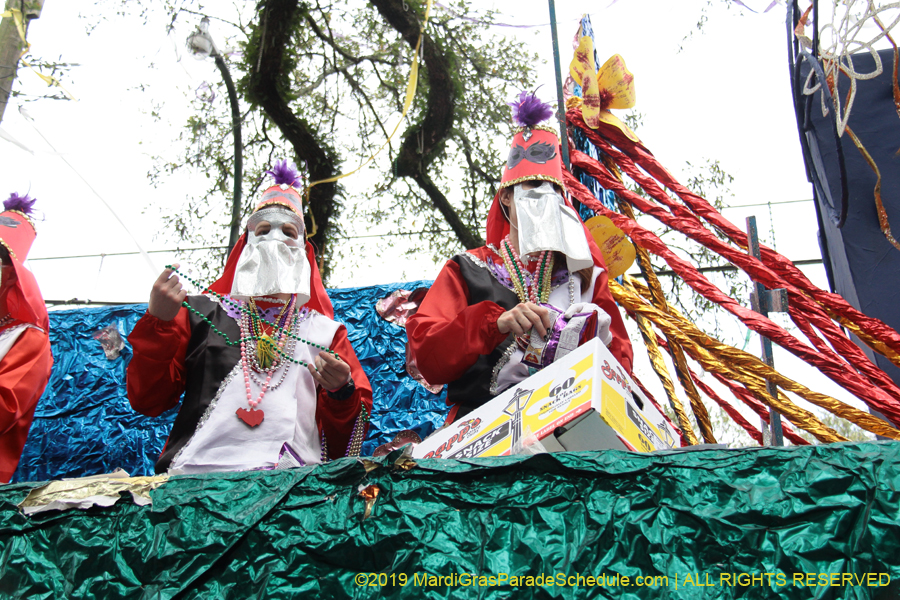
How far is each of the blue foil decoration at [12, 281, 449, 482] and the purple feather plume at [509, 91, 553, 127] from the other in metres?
1.14

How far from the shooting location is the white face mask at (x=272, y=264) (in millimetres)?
2479

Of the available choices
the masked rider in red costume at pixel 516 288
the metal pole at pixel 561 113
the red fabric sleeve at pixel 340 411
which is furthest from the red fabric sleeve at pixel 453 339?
the metal pole at pixel 561 113

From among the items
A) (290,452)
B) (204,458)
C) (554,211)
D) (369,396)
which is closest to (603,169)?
(554,211)

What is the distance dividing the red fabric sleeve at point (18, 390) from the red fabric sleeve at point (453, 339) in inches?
55.0

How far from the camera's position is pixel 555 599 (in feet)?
3.80

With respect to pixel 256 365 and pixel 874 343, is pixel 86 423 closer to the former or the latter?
pixel 256 365

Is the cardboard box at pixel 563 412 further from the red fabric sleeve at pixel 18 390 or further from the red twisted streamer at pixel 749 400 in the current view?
the red fabric sleeve at pixel 18 390

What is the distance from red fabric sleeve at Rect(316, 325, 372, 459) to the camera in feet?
8.13

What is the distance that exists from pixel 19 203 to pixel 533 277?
223 cm

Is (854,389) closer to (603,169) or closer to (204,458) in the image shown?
(603,169)

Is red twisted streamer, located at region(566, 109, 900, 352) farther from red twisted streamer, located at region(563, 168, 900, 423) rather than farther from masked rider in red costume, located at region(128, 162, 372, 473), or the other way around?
masked rider in red costume, located at region(128, 162, 372, 473)

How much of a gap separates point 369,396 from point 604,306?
2.80 ft

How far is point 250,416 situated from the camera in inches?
88.2

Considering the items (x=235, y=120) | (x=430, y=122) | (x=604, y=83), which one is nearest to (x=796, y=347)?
(x=604, y=83)
